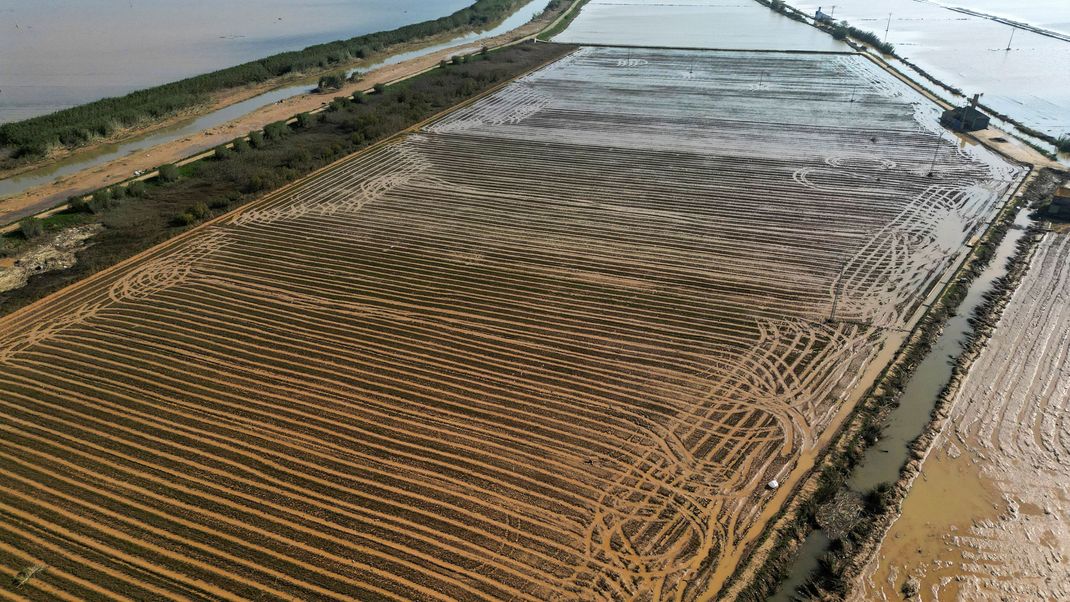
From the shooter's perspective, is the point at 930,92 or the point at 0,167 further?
the point at 930,92

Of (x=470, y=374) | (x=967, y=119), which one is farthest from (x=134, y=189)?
(x=967, y=119)

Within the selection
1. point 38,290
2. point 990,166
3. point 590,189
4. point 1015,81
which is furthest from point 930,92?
point 38,290

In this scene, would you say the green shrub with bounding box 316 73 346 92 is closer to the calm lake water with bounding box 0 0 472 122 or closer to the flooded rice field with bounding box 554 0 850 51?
the calm lake water with bounding box 0 0 472 122

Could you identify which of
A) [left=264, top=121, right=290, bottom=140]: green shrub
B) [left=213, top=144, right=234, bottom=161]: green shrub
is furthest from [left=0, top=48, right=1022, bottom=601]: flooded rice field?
[left=264, top=121, right=290, bottom=140]: green shrub

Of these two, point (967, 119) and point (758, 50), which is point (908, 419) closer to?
point (967, 119)

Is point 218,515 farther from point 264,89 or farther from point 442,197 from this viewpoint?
point 264,89
